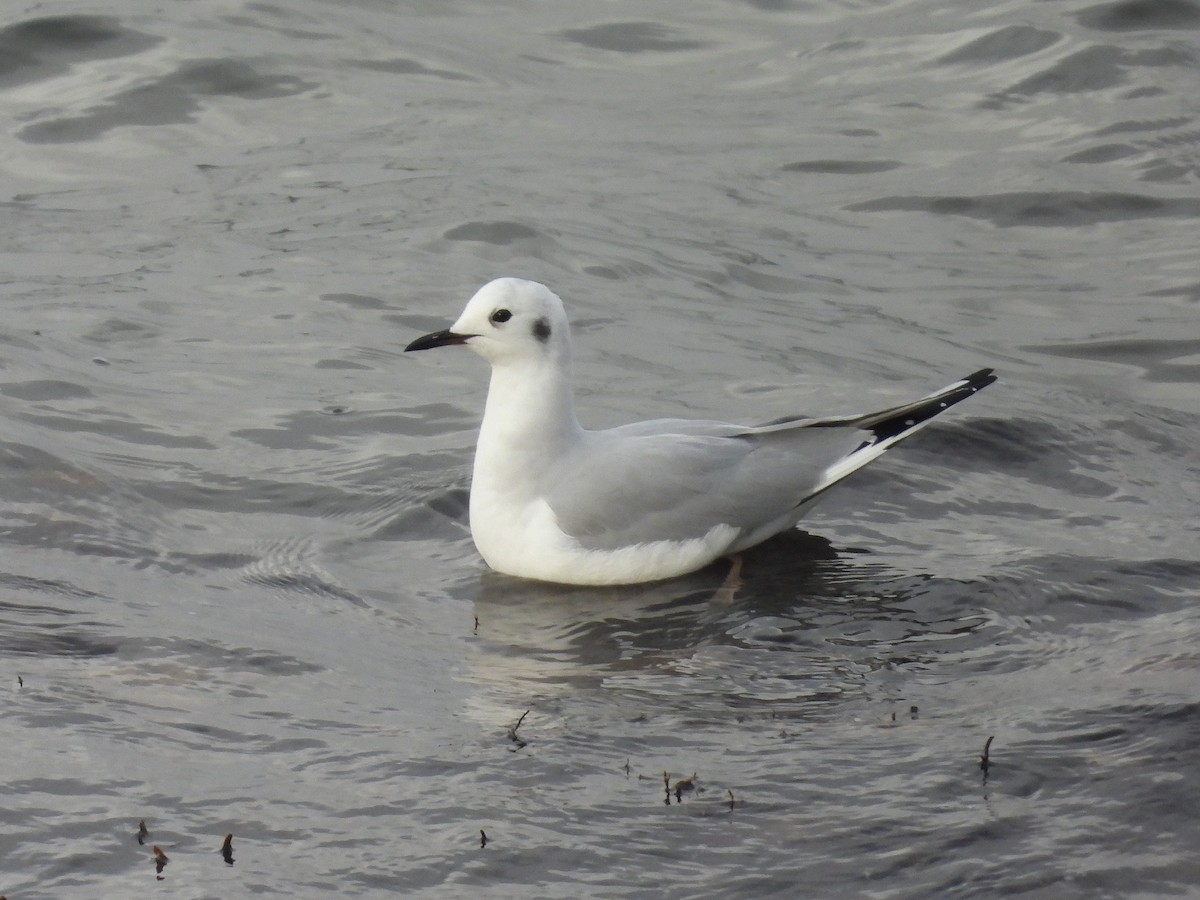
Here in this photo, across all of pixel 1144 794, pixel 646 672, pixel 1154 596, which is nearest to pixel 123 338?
pixel 646 672

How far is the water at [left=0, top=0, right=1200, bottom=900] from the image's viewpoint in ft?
14.4

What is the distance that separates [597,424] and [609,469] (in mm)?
1482

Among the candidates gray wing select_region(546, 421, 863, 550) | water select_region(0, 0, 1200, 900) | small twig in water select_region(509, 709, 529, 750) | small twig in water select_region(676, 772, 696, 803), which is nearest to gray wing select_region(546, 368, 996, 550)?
gray wing select_region(546, 421, 863, 550)

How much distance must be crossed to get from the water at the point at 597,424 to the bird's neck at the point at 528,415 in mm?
504

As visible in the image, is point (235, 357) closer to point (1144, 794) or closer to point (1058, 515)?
point (1058, 515)

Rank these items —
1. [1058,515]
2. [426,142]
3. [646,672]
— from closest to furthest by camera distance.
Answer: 1. [646,672]
2. [1058,515]
3. [426,142]

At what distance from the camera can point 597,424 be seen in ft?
26.1

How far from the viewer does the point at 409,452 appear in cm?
764

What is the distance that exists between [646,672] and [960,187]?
6.38 meters

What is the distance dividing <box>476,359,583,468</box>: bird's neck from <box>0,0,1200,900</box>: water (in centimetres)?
50

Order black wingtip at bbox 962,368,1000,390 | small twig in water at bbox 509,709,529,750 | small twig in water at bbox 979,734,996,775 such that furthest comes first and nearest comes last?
black wingtip at bbox 962,368,1000,390
small twig in water at bbox 509,709,529,750
small twig in water at bbox 979,734,996,775

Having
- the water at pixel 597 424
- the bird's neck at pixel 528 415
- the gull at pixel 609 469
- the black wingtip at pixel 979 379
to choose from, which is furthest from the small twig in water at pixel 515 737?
the black wingtip at pixel 979 379

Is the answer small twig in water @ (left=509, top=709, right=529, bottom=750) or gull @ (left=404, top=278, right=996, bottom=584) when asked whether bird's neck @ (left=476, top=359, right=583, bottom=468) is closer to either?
gull @ (left=404, top=278, right=996, bottom=584)

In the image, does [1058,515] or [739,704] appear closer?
[739,704]
